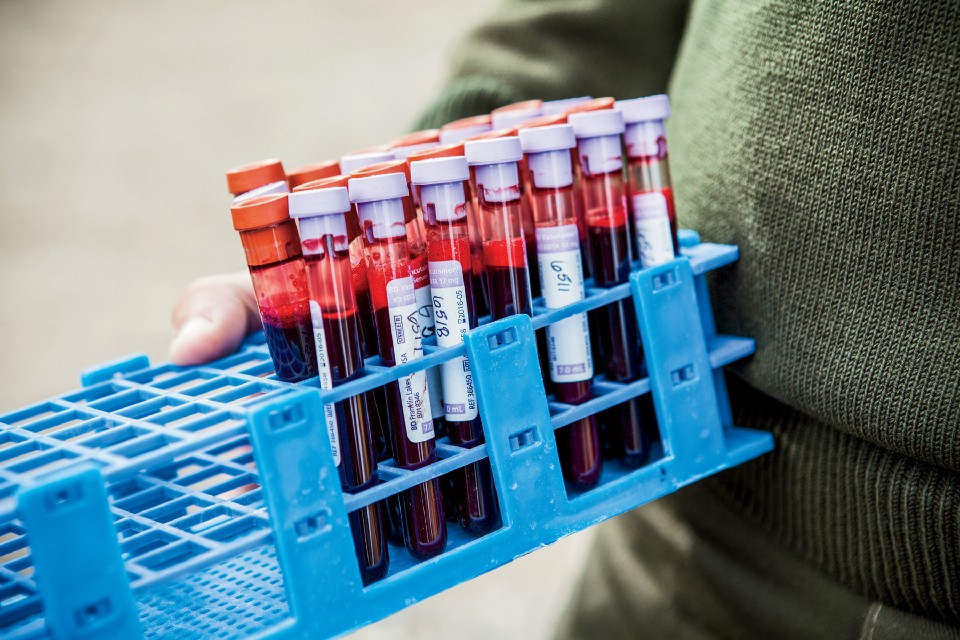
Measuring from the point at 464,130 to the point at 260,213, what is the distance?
0.24 m

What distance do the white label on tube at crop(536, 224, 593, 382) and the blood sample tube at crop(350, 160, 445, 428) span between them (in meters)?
0.09

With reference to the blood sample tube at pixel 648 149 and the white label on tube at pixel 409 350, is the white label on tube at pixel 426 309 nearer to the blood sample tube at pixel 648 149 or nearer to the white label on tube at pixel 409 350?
the white label on tube at pixel 409 350

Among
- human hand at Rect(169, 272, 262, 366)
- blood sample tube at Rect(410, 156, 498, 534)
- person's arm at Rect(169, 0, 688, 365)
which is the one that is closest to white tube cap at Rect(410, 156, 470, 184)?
blood sample tube at Rect(410, 156, 498, 534)

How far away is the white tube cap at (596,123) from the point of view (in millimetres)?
658

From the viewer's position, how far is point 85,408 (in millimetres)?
645

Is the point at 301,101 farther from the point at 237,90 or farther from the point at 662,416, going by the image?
the point at 662,416

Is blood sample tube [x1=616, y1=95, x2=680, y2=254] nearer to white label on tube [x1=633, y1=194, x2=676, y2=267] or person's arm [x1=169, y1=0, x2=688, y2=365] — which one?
white label on tube [x1=633, y1=194, x2=676, y2=267]

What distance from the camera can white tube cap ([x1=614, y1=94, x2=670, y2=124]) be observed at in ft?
2.27

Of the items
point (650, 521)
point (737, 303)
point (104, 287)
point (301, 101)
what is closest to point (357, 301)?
point (737, 303)

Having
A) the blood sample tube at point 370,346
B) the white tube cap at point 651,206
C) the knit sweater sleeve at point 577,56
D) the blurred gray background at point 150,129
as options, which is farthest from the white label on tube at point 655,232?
the blurred gray background at point 150,129

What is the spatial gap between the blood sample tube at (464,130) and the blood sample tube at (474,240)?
94 mm

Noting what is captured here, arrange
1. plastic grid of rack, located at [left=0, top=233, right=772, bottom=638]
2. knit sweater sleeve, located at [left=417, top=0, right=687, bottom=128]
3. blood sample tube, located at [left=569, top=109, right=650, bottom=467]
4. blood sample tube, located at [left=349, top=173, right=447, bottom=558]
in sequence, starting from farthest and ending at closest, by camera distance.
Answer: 1. knit sweater sleeve, located at [left=417, top=0, right=687, bottom=128]
2. blood sample tube, located at [left=569, top=109, right=650, bottom=467]
3. blood sample tube, located at [left=349, top=173, right=447, bottom=558]
4. plastic grid of rack, located at [left=0, top=233, right=772, bottom=638]

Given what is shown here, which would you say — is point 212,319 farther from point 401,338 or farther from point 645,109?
point 645,109

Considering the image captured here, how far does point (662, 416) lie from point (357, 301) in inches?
9.4
